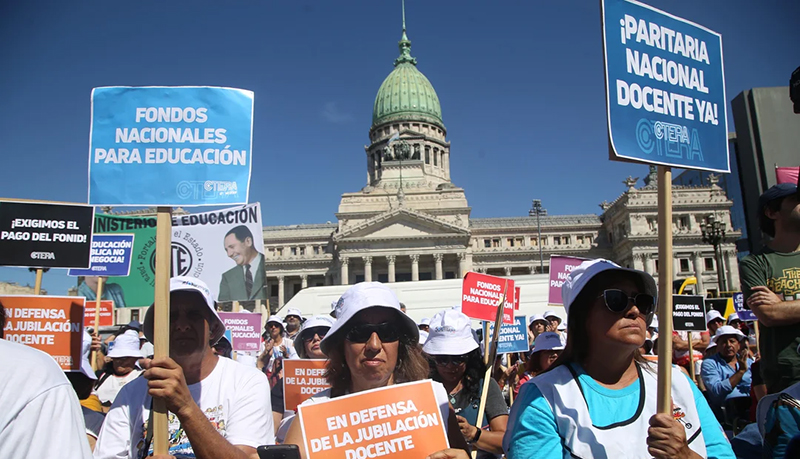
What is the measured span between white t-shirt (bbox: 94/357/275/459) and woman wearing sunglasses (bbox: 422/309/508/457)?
1.72m

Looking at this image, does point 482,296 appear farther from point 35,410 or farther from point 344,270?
point 344,270

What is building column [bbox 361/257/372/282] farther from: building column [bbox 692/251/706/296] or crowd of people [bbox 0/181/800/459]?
crowd of people [bbox 0/181/800/459]

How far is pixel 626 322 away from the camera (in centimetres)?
261

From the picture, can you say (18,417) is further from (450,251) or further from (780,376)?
(450,251)

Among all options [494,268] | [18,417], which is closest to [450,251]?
[494,268]

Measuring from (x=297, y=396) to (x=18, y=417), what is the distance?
416 cm

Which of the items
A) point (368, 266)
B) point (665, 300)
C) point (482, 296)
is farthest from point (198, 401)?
point (368, 266)

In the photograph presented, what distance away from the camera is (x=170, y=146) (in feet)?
11.5

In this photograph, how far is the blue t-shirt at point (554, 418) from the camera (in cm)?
242

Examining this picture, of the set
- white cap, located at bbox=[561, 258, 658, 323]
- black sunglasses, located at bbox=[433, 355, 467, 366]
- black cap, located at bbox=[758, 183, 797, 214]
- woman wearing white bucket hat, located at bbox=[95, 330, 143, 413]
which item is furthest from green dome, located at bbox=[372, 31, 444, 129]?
white cap, located at bbox=[561, 258, 658, 323]

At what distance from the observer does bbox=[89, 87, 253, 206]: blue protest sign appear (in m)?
3.44

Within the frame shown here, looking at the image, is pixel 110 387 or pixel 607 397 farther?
pixel 110 387

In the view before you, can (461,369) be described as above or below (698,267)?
below

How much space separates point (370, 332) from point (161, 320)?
40.5 inches
